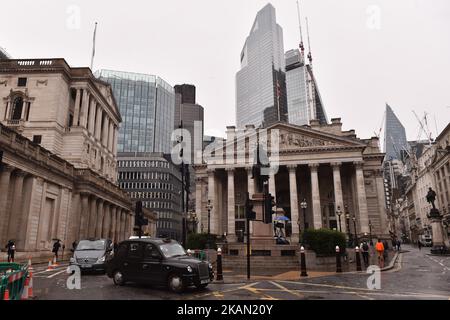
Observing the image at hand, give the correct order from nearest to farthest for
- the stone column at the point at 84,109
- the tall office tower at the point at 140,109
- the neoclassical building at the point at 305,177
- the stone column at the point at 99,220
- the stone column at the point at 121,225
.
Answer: the stone column at the point at 99,220 → the stone column at the point at 84,109 → the stone column at the point at 121,225 → the neoclassical building at the point at 305,177 → the tall office tower at the point at 140,109

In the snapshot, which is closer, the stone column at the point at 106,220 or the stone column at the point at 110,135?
the stone column at the point at 106,220

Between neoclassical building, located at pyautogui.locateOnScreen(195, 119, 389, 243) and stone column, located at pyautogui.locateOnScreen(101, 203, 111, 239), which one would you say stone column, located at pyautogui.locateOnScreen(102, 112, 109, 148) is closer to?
stone column, located at pyautogui.locateOnScreen(101, 203, 111, 239)

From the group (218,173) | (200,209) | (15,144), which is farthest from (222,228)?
(15,144)

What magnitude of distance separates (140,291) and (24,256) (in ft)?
61.0

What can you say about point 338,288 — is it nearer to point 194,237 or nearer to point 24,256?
point 194,237

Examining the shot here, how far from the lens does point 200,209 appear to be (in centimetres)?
5881

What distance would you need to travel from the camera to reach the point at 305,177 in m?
57.6

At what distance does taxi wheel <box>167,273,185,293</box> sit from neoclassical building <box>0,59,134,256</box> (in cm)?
1747

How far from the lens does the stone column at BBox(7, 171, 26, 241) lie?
23.9 meters

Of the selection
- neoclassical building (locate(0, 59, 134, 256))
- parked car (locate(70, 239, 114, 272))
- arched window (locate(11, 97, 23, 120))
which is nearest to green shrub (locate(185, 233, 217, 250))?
neoclassical building (locate(0, 59, 134, 256))

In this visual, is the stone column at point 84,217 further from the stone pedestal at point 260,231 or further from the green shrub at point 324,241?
the green shrub at point 324,241

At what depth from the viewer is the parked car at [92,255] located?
55.3ft

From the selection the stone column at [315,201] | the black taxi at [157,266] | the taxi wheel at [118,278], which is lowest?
the taxi wheel at [118,278]

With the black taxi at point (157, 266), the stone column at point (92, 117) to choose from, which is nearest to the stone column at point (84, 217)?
the stone column at point (92, 117)
